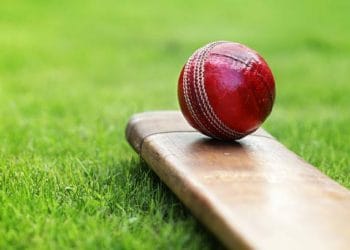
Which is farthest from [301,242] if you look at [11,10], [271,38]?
[11,10]

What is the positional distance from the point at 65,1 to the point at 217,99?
34.3 feet

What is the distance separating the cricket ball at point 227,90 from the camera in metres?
3.14

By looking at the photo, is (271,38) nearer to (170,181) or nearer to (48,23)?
(48,23)

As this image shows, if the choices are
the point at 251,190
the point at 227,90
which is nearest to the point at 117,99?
the point at 227,90

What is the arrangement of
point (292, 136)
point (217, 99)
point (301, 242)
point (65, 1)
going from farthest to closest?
point (65, 1)
point (292, 136)
point (217, 99)
point (301, 242)

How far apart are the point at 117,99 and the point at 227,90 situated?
3269mm

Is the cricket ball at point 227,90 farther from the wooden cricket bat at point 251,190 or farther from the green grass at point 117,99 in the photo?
the green grass at point 117,99

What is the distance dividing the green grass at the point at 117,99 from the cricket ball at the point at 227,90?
0.43 metres

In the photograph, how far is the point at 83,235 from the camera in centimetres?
255

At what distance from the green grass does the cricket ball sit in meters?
0.43

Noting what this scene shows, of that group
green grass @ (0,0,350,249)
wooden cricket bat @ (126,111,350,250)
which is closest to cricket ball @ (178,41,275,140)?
wooden cricket bat @ (126,111,350,250)

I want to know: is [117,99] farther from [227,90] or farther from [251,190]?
[251,190]

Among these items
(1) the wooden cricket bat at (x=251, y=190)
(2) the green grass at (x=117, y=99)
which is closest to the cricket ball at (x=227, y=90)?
(1) the wooden cricket bat at (x=251, y=190)

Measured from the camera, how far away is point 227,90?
10.3ft
